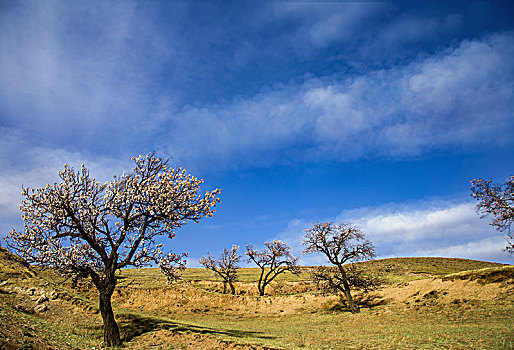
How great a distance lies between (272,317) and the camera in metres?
41.2

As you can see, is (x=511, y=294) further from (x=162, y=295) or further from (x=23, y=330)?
(x=162, y=295)

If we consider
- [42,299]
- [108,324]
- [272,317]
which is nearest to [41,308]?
[42,299]

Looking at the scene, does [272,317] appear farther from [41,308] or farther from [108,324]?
[41,308]

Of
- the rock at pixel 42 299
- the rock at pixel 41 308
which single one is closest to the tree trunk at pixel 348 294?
the rock at pixel 41 308

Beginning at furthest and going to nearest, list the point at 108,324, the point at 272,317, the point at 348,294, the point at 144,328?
1. the point at 272,317
2. the point at 348,294
3. the point at 144,328
4. the point at 108,324

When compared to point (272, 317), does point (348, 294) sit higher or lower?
higher

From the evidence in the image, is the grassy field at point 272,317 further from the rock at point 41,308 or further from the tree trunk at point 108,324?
the tree trunk at point 108,324

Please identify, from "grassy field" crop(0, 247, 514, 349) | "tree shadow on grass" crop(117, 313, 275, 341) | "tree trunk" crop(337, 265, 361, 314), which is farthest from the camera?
"tree trunk" crop(337, 265, 361, 314)

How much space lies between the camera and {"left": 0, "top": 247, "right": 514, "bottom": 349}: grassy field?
60.0 ft

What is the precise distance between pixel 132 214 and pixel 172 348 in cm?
967

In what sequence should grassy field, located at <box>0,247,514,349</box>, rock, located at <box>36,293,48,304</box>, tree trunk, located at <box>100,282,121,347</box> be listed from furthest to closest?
rock, located at <box>36,293,48,304</box> → tree trunk, located at <box>100,282,121,347</box> → grassy field, located at <box>0,247,514,349</box>

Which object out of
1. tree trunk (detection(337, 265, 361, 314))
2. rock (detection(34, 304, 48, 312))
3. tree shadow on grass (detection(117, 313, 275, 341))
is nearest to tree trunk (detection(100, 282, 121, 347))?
tree shadow on grass (detection(117, 313, 275, 341))

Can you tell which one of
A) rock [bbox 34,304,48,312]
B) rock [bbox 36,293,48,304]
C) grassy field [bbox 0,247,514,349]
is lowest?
grassy field [bbox 0,247,514,349]

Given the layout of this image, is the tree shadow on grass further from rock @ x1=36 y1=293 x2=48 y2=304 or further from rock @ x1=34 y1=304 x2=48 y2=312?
rock @ x1=36 y1=293 x2=48 y2=304
